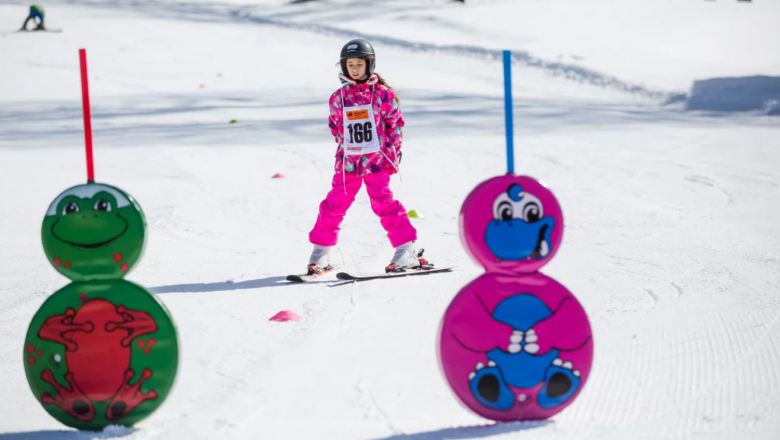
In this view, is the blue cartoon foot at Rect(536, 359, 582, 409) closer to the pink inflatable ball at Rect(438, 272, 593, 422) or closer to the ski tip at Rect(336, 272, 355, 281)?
the pink inflatable ball at Rect(438, 272, 593, 422)

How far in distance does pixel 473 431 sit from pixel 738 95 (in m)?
13.9

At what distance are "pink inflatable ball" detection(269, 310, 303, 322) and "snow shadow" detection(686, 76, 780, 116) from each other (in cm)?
1083

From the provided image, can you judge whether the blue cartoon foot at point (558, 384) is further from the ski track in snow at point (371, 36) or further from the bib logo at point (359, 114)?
the ski track in snow at point (371, 36)

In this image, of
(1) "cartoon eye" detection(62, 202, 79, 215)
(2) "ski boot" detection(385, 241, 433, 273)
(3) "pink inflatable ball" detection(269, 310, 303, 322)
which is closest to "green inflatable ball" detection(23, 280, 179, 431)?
(1) "cartoon eye" detection(62, 202, 79, 215)

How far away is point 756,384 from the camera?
363 cm

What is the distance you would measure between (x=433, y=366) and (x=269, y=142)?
7487 mm

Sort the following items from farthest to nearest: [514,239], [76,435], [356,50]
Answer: [356,50]
[76,435]
[514,239]

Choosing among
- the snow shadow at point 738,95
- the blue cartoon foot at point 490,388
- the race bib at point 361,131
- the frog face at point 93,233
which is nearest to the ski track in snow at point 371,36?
the snow shadow at point 738,95

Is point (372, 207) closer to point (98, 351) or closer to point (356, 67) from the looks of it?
point (356, 67)

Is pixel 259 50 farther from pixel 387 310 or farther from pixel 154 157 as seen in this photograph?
pixel 387 310

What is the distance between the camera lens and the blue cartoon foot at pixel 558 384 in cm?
304

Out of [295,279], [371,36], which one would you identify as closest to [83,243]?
[295,279]

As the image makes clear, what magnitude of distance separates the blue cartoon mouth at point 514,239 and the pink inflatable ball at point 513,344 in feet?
0.31

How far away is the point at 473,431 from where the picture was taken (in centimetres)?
313
